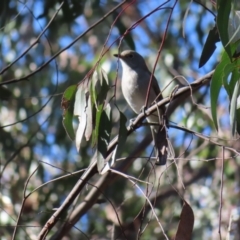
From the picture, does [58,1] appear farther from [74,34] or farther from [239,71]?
[74,34]

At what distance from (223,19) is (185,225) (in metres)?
0.78

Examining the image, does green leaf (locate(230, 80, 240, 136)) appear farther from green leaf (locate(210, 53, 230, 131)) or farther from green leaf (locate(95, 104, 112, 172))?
green leaf (locate(95, 104, 112, 172))

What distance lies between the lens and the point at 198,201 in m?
7.02

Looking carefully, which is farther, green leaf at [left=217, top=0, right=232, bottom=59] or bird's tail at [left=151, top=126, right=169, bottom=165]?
bird's tail at [left=151, top=126, right=169, bottom=165]

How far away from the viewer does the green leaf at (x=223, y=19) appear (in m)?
2.51

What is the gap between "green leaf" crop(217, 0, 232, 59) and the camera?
98.8 inches

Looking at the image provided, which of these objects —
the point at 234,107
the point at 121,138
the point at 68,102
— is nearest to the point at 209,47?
the point at 234,107

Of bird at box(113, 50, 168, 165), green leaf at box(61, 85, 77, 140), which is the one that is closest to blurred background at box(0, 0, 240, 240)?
bird at box(113, 50, 168, 165)

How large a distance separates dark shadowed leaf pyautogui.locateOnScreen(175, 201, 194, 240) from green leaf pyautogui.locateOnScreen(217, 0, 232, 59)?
0.60 m

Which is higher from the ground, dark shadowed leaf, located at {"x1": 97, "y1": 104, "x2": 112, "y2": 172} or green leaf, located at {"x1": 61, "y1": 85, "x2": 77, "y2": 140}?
green leaf, located at {"x1": 61, "y1": 85, "x2": 77, "y2": 140}

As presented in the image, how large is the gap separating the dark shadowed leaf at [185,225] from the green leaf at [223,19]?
60 cm

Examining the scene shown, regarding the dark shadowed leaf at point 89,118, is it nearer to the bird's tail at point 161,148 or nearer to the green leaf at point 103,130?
the green leaf at point 103,130

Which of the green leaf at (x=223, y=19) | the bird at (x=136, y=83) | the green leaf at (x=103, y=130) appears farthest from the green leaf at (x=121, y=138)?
the bird at (x=136, y=83)

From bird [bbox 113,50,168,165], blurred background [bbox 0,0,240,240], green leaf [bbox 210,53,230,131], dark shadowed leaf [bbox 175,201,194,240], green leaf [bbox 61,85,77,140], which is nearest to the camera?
dark shadowed leaf [bbox 175,201,194,240]
